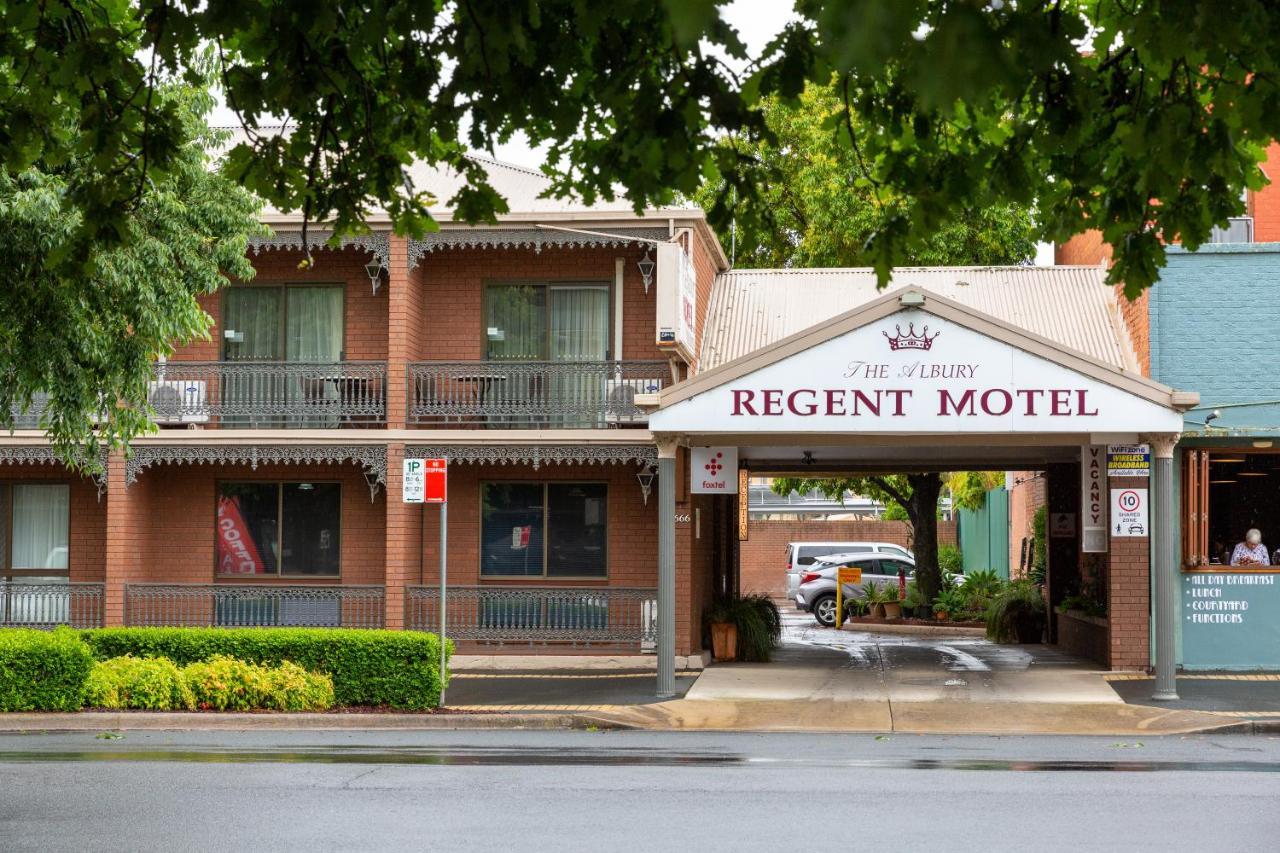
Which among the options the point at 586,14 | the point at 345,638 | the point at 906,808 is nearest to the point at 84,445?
the point at 345,638

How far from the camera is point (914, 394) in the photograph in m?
17.7

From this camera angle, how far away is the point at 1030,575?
2892 centimetres

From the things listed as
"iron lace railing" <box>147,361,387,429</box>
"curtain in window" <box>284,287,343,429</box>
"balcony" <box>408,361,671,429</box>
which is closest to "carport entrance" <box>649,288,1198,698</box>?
"balcony" <box>408,361,671,429</box>

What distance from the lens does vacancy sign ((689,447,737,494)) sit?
19656 mm

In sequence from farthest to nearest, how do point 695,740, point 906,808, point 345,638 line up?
point 345,638 < point 695,740 < point 906,808

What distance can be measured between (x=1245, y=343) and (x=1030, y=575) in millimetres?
9960

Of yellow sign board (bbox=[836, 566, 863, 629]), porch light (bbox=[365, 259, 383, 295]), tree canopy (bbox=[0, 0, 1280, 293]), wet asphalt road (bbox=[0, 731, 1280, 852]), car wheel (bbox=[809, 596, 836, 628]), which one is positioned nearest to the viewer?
tree canopy (bbox=[0, 0, 1280, 293])

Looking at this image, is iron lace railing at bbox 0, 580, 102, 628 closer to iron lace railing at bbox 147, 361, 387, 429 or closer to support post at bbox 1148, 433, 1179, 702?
iron lace railing at bbox 147, 361, 387, 429

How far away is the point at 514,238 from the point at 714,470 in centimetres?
472

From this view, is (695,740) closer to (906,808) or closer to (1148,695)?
(906,808)

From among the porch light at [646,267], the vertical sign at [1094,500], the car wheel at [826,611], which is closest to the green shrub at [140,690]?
the porch light at [646,267]

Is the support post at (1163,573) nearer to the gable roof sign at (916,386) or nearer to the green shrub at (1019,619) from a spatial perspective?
the gable roof sign at (916,386)

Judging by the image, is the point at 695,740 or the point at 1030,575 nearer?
the point at 695,740

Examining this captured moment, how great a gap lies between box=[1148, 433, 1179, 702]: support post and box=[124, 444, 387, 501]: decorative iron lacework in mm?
10395
